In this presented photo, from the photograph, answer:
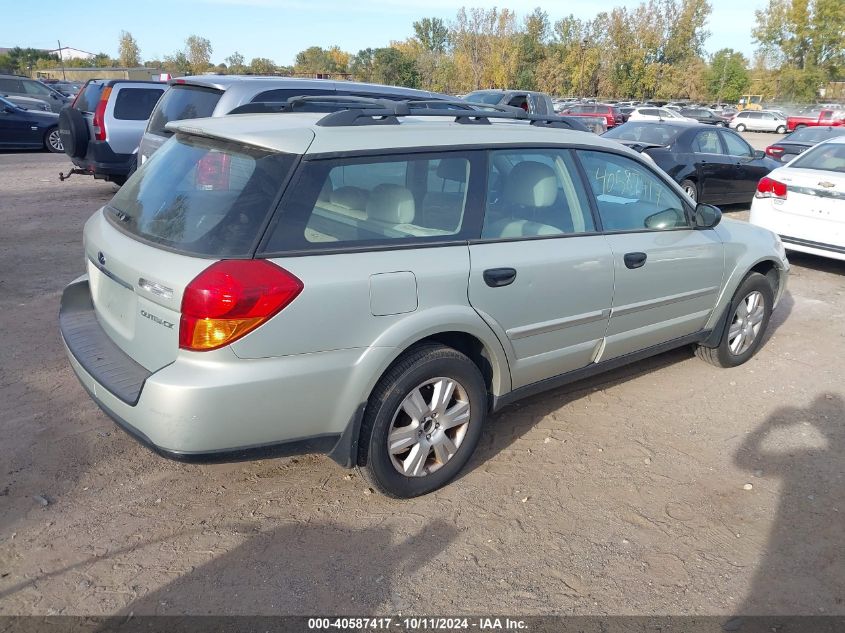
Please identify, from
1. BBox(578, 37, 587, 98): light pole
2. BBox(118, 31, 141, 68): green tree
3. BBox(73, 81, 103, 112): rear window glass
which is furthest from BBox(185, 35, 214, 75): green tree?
BBox(73, 81, 103, 112): rear window glass

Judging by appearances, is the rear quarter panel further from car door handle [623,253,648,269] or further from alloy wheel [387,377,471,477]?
alloy wheel [387,377,471,477]

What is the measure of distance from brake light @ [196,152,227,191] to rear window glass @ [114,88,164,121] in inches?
317

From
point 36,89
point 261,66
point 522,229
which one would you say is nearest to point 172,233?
point 522,229

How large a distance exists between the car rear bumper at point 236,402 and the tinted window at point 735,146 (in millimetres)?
10605

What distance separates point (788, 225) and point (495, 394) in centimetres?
592

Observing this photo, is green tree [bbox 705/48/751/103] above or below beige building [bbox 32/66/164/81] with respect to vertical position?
above

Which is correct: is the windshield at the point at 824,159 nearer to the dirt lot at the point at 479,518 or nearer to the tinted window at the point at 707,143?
the tinted window at the point at 707,143

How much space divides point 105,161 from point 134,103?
3.60ft

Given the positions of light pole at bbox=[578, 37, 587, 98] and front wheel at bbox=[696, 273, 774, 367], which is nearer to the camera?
front wheel at bbox=[696, 273, 774, 367]

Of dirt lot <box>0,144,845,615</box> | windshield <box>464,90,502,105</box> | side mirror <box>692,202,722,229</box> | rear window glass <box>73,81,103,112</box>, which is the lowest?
dirt lot <box>0,144,845,615</box>

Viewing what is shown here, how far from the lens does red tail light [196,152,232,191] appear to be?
3078mm

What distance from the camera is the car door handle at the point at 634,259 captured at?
13.2 ft

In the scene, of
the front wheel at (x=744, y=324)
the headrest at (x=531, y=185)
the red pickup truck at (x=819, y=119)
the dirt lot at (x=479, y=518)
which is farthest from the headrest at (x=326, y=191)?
the red pickup truck at (x=819, y=119)

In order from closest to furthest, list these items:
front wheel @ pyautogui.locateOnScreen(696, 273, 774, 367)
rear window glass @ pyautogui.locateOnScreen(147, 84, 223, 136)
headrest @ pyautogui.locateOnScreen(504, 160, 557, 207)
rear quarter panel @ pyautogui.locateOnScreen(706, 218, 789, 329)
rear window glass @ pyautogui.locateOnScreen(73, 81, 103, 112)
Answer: headrest @ pyautogui.locateOnScreen(504, 160, 557, 207) → rear quarter panel @ pyautogui.locateOnScreen(706, 218, 789, 329) → front wheel @ pyautogui.locateOnScreen(696, 273, 774, 367) → rear window glass @ pyautogui.locateOnScreen(147, 84, 223, 136) → rear window glass @ pyautogui.locateOnScreen(73, 81, 103, 112)
